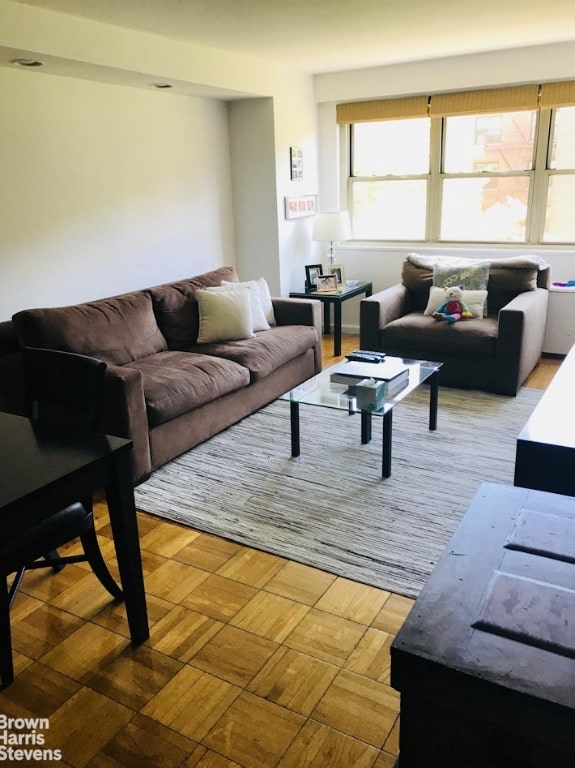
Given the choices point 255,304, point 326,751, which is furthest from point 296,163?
point 326,751

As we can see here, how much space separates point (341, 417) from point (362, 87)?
3054 mm

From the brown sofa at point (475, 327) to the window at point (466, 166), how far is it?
64cm

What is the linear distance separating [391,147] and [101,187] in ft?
8.97

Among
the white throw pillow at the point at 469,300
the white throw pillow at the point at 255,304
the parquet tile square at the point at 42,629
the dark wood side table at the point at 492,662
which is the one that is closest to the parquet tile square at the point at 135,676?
the parquet tile square at the point at 42,629

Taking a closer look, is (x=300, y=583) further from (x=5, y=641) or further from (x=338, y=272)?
(x=338, y=272)

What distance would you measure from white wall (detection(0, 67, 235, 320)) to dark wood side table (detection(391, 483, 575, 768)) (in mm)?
3043

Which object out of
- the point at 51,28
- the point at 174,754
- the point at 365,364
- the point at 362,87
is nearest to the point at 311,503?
the point at 365,364

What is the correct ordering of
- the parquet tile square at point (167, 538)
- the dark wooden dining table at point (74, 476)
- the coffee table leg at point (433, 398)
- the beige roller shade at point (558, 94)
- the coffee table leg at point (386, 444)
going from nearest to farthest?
1. the dark wooden dining table at point (74, 476)
2. the parquet tile square at point (167, 538)
3. the coffee table leg at point (386, 444)
4. the coffee table leg at point (433, 398)
5. the beige roller shade at point (558, 94)

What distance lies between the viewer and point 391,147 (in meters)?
5.62

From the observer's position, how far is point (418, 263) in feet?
16.3

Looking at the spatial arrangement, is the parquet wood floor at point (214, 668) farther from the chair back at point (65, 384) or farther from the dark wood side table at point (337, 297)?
the dark wood side table at point (337, 297)

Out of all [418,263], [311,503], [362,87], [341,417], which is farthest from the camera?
[362,87]

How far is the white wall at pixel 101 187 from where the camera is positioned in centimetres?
358

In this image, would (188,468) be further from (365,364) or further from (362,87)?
(362,87)
